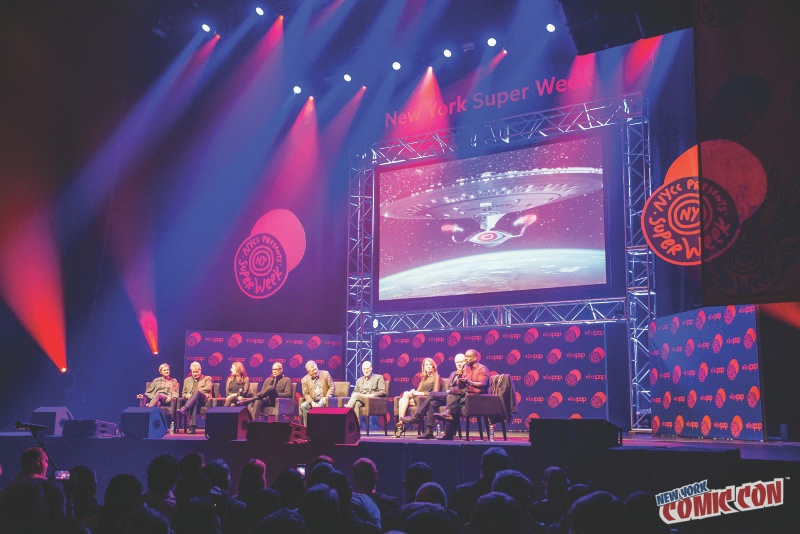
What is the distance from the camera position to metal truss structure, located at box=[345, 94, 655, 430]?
1130 centimetres

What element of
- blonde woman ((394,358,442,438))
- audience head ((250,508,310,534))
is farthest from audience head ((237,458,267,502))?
blonde woman ((394,358,442,438))

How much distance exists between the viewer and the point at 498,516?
230 centimetres

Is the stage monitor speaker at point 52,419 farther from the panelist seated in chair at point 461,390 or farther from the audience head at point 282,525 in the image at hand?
the audience head at point 282,525

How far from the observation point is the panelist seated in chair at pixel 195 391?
452 inches

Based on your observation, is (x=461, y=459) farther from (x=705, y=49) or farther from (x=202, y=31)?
(x=202, y=31)

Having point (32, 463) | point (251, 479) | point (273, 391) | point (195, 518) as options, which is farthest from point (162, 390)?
point (195, 518)

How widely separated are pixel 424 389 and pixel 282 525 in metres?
8.36

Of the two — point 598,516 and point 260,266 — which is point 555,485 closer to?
point 598,516

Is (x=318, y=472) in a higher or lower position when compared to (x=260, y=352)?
lower

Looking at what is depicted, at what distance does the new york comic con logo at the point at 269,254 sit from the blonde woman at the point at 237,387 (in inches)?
96.9

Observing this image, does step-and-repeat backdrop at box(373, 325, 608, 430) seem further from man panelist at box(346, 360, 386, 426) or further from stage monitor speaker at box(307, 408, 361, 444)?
stage monitor speaker at box(307, 408, 361, 444)

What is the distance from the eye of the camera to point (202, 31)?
12.9 m

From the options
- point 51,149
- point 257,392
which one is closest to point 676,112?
point 257,392

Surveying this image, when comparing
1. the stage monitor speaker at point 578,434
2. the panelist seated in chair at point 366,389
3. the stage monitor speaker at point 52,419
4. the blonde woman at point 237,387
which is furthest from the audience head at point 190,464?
the blonde woman at point 237,387
